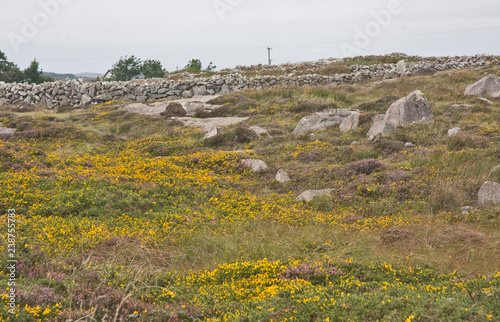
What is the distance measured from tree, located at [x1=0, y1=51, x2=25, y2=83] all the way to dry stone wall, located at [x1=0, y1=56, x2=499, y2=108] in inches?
622

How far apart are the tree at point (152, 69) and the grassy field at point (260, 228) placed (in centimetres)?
3743

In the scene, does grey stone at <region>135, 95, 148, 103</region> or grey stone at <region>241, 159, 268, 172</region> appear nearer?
grey stone at <region>241, 159, 268, 172</region>

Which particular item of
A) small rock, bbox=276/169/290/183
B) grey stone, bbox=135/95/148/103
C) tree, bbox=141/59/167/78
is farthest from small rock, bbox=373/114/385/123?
tree, bbox=141/59/167/78

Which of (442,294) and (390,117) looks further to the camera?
(390,117)

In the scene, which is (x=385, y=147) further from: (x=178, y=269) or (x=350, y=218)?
(x=178, y=269)

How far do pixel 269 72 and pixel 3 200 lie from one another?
3270cm

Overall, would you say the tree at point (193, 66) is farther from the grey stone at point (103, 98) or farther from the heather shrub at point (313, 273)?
the heather shrub at point (313, 273)

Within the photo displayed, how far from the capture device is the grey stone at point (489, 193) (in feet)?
29.1

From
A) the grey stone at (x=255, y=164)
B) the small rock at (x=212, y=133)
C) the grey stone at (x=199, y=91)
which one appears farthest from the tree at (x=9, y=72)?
the grey stone at (x=255, y=164)

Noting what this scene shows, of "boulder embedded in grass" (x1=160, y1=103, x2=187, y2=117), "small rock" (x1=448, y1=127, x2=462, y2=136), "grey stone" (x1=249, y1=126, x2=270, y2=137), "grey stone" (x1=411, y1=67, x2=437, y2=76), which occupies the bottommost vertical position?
"small rock" (x1=448, y1=127, x2=462, y2=136)

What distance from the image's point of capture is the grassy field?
4.45m

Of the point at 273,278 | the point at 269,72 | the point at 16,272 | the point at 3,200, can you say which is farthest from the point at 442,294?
the point at 269,72

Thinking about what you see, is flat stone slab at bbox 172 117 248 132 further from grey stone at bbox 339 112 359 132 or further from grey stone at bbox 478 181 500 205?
grey stone at bbox 478 181 500 205

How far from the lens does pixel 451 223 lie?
8.25 meters
